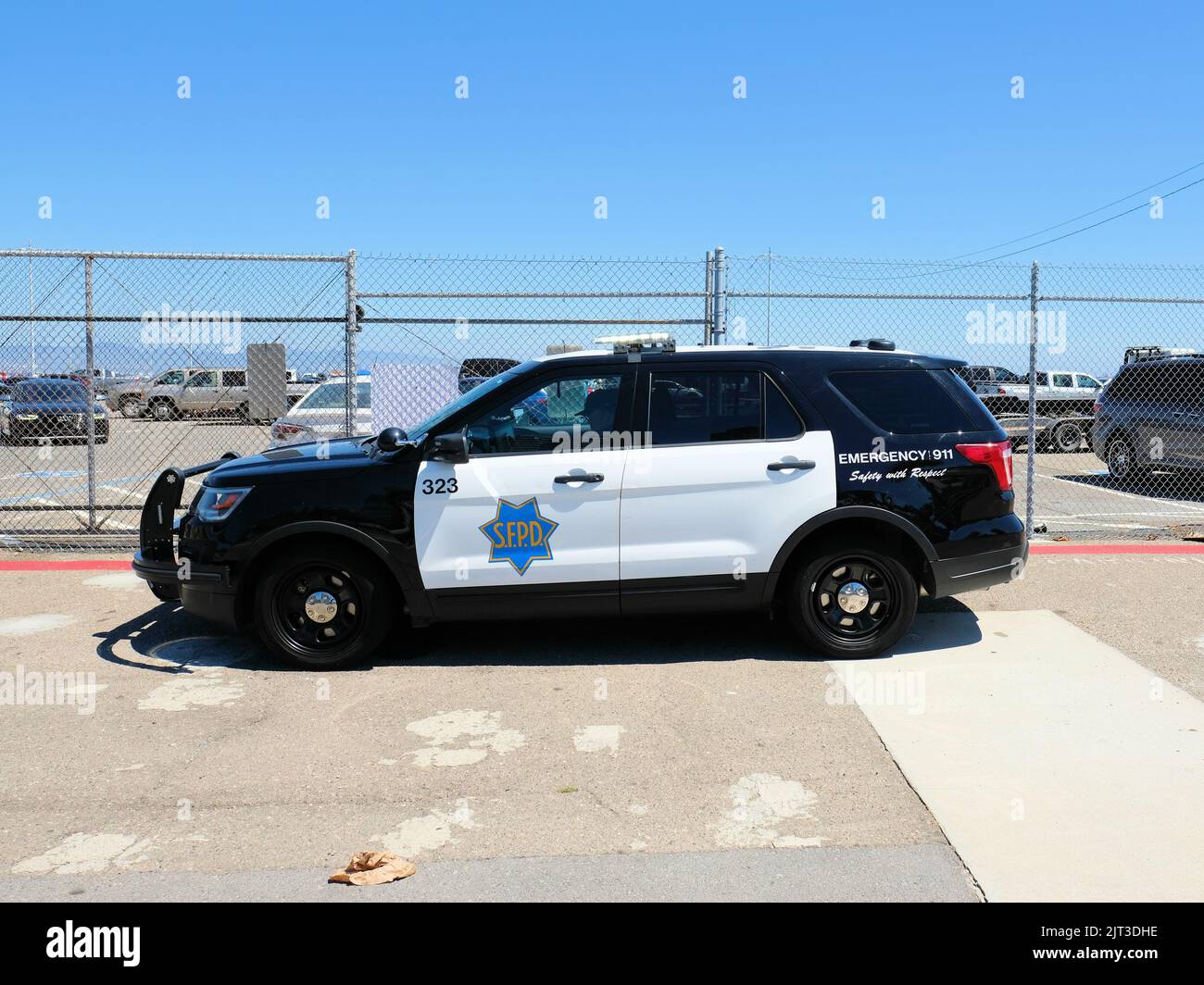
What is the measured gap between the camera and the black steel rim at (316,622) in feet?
19.5

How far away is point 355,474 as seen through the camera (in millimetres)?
5852

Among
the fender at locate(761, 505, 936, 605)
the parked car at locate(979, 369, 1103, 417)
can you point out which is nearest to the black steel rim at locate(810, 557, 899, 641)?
the fender at locate(761, 505, 936, 605)

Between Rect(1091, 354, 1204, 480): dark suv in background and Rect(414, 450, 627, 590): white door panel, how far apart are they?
992 cm

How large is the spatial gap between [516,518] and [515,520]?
11 millimetres

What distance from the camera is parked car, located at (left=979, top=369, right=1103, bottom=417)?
2019 cm

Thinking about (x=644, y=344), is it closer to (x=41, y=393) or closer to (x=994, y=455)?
(x=994, y=455)

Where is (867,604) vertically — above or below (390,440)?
below

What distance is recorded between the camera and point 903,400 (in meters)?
6.10

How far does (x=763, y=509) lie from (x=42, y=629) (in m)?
4.65

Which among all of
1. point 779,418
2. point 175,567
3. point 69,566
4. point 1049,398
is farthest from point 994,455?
point 1049,398

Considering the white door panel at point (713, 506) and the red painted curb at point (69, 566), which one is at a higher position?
the white door panel at point (713, 506)

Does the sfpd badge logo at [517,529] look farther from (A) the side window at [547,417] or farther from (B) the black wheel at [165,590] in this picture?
(B) the black wheel at [165,590]

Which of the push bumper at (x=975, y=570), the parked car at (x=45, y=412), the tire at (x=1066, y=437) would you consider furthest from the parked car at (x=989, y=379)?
the parked car at (x=45, y=412)

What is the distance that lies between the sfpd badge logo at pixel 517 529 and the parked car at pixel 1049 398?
15932 mm
